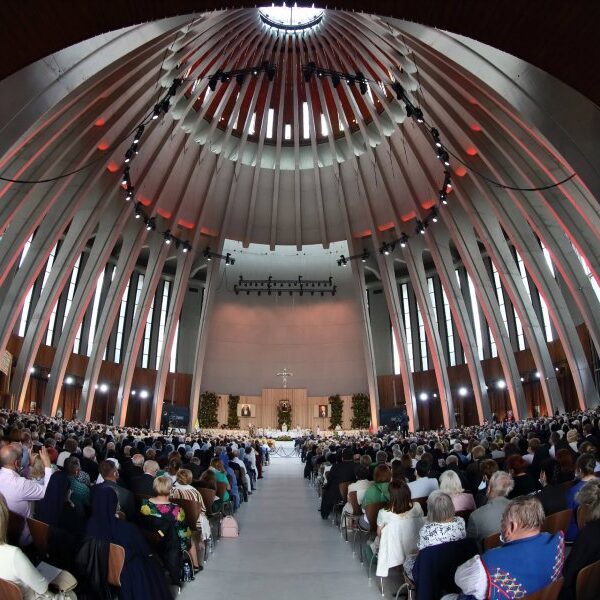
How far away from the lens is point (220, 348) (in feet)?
116

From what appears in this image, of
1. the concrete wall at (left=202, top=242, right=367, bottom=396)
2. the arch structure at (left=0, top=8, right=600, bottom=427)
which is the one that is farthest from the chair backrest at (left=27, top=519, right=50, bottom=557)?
the concrete wall at (left=202, top=242, right=367, bottom=396)

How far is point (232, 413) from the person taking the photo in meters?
34.2

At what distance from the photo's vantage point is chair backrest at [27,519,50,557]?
4.13m

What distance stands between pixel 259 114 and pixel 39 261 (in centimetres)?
1272

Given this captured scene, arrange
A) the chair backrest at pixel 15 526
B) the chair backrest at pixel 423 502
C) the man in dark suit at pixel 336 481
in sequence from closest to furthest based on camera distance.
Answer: the chair backrest at pixel 15 526 < the chair backrest at pixel 423 502 < the man in dark suit at pixel 336 481

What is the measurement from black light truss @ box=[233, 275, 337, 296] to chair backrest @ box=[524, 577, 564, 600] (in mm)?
32337

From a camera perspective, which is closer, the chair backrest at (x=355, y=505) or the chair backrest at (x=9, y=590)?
the chair backrest at (x=9, y=590)

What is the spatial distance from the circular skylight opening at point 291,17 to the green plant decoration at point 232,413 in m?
21.4

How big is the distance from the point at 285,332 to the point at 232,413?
612 cm

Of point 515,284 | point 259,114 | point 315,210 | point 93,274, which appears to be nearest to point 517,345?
point 515,284

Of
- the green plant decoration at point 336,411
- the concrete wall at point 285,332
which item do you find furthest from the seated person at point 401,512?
the concrete wall at point 285,332

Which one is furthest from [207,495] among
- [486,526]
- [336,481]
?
[486,526]

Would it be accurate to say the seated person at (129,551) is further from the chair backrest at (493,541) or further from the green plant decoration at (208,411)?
the green plant decoration at (208,411)

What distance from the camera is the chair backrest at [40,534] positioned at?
4.13 m
